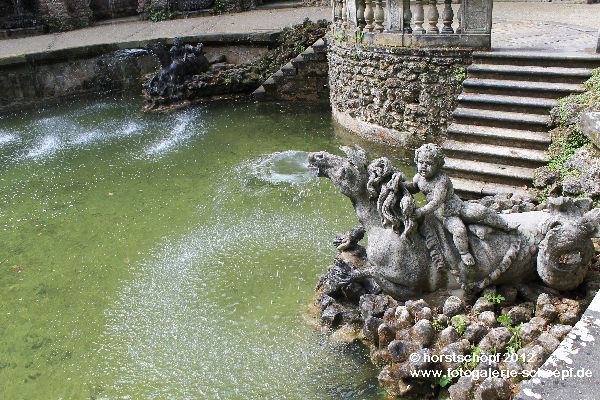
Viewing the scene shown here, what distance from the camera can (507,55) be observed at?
8.76m

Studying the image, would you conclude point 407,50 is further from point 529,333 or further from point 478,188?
point 529,333

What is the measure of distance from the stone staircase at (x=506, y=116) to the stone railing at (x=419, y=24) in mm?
393

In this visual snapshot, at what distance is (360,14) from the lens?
974cm

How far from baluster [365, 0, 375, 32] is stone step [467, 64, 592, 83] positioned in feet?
6.22

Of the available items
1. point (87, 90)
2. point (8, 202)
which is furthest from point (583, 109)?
point (87, 90)

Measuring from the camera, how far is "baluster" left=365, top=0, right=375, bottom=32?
31.3 ft

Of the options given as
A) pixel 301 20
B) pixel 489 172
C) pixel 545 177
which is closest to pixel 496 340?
pixel 545 177

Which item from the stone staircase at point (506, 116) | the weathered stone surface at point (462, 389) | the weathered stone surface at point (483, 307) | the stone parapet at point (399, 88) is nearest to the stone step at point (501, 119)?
the stone staircase at point (506, 116)

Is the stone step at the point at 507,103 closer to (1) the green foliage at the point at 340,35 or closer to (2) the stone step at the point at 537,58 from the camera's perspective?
(2) the stone step at the point at 537,58

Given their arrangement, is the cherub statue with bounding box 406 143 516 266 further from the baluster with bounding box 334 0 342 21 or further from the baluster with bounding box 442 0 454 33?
the baluster with bounding box 334 0 342 21

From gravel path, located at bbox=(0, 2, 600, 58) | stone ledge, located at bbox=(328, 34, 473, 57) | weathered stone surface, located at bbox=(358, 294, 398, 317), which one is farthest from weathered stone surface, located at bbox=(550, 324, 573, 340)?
gravel path, located at bbox=(0, 2, 600, 58)

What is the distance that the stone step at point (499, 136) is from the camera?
7.73 m

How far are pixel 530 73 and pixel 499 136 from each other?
1.24 meters

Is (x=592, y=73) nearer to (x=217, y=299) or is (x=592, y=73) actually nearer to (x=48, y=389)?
(x=217, y=299)
